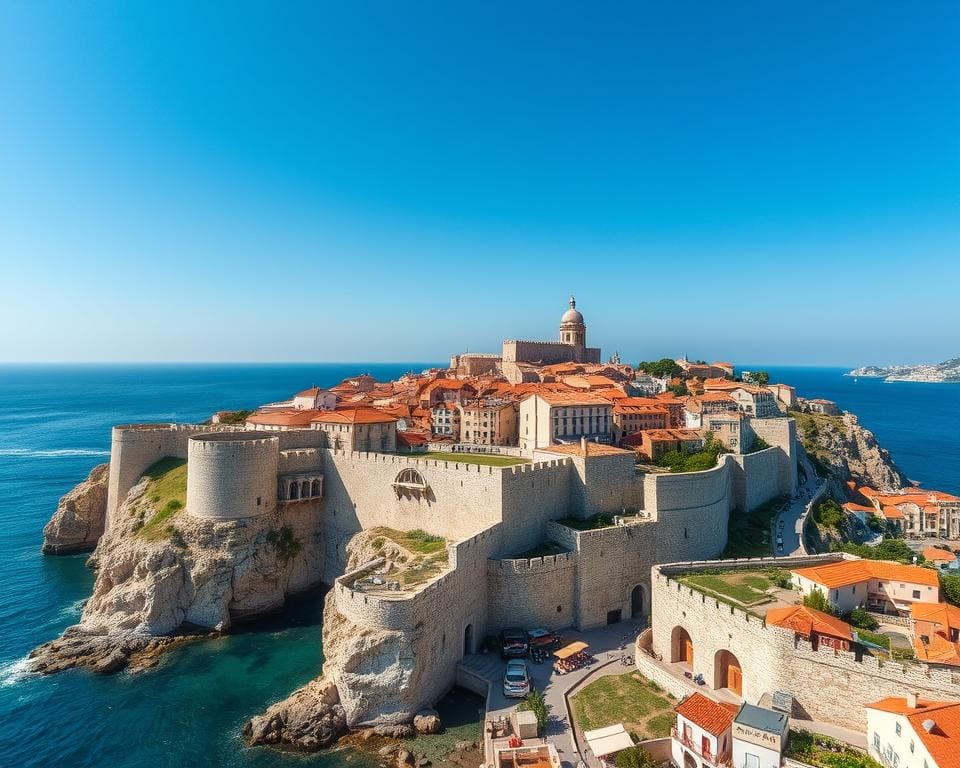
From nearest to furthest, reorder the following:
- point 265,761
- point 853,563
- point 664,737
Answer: point 664,737 < point 265,761 < point 853,563

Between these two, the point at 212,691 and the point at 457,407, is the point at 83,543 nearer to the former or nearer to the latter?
the point at 212,691

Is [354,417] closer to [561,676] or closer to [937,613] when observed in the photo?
[561,676]

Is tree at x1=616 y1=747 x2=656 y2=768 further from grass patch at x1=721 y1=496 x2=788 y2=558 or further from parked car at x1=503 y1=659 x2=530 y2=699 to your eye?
grass patch at x1=721 y1=496 x2=788 y2=558

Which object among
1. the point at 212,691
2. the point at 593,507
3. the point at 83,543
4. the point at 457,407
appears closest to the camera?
the point at 212,691

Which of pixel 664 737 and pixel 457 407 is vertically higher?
pixel 457 407

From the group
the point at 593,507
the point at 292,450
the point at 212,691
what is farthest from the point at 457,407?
the point at 212,691

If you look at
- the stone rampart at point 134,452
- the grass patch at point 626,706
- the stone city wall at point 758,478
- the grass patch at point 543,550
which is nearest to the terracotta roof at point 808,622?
the grass patch at point 626,706

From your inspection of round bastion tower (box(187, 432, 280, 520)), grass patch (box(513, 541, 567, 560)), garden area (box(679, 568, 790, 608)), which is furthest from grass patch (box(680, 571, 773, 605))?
round bastion tower (box(187, 432, 280, 520))

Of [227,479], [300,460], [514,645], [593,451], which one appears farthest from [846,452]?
[227,479]
